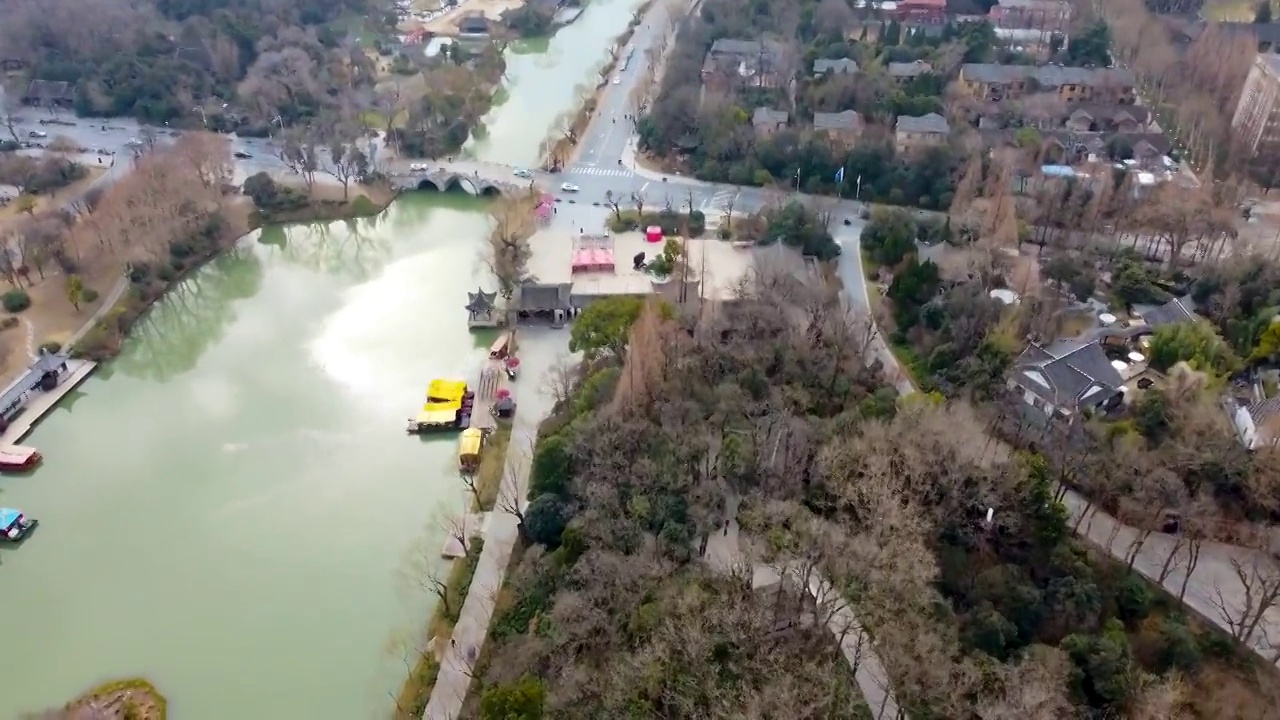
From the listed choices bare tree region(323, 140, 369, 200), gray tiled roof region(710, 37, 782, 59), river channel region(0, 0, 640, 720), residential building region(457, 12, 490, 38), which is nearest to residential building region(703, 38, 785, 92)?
→ gray tiled roof region(710, 37, 782, 59)

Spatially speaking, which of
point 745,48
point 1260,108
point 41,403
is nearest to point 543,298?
point 41,403

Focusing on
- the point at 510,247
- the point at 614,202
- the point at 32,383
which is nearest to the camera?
the point at 32,383

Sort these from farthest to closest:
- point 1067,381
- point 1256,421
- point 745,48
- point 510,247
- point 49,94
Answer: point 745,48 < point 49,94 < point 510,247 < point 1067,381 < point 1256,421

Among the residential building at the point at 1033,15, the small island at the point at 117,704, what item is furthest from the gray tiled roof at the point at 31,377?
the residential building at the point at 1033,15

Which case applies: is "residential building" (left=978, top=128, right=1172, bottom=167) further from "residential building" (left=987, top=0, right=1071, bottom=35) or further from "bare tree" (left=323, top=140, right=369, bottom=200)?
"bare tree" (left=323, top=140, right=369, bottom=200)

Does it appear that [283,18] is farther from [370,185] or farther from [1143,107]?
[1143,107]

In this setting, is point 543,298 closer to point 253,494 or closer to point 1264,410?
point 253,494
